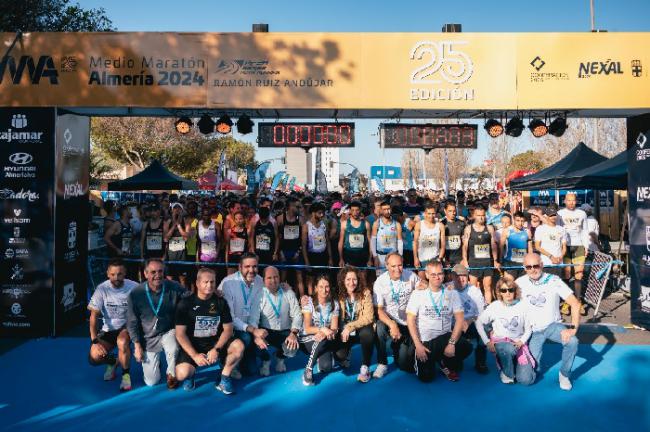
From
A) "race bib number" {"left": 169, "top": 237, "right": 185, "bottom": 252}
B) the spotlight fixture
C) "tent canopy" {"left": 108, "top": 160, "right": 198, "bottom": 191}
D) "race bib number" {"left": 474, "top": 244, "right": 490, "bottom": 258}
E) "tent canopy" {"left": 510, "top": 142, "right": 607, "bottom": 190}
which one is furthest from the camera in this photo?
"tent canopy" {"left": 108, "top": 160, "right": 198, "bottom": 191}

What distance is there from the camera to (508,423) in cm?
473

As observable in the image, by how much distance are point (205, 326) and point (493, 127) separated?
5.97m

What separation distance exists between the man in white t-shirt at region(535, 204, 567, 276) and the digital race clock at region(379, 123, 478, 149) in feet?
5.91

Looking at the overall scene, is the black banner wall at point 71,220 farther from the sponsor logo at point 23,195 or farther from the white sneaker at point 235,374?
the white sneaker at point 235,374

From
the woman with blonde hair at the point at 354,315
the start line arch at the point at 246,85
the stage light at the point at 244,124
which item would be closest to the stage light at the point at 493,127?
the start line arch at the point at 246,85

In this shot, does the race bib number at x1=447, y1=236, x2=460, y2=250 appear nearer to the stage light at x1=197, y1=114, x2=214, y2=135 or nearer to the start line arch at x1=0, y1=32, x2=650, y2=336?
the start line arch at x1=0, y1=32, x2=650, y2=336

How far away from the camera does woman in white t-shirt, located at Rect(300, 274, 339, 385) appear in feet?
19.2

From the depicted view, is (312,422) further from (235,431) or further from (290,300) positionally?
(290,300)

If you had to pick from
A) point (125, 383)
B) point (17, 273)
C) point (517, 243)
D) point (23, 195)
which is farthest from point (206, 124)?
point (517, 243)

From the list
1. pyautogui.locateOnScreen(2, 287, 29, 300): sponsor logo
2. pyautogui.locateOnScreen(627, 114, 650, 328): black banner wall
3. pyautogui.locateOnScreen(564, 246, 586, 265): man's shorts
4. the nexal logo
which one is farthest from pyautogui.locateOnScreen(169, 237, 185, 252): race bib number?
pyautogui.locateOnScreen(627, 114, 650, 328): black banner wall

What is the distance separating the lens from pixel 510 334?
5777 mm

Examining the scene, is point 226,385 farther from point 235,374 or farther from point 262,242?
point 262,242

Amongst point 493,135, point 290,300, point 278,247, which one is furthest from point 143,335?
point 493,135

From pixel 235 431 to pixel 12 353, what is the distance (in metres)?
4.05
